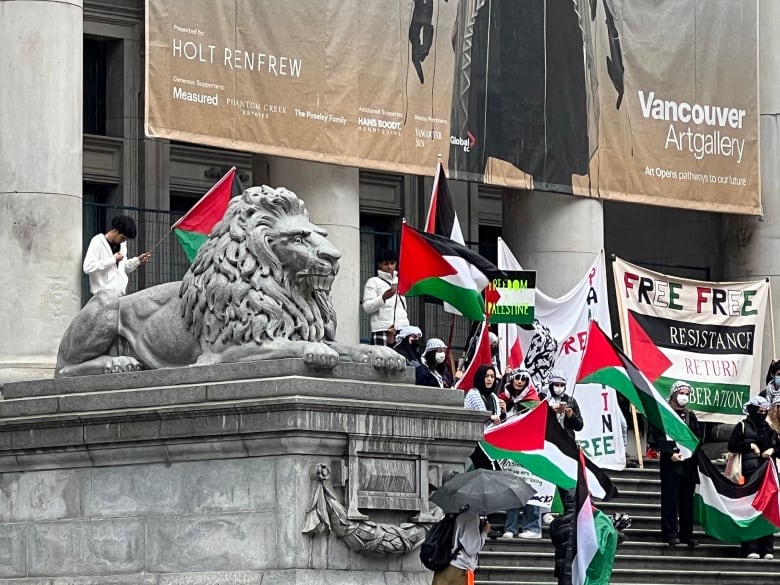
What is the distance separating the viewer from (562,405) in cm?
2486

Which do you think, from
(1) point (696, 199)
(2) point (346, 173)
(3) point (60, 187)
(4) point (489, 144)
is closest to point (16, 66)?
(3) point (60, 187)

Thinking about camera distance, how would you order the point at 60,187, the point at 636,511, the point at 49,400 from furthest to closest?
the point at 636,511 → the point at 60,187 → the point at 49,400

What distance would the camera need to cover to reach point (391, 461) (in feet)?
57.8

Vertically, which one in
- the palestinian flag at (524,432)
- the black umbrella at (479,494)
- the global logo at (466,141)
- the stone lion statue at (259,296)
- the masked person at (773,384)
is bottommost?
the black umbrella at (479,494)

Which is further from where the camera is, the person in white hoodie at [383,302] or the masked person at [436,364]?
the person in white hoodie at [383,302]

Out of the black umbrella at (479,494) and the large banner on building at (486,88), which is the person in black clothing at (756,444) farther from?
the black umbrella at (479,494)

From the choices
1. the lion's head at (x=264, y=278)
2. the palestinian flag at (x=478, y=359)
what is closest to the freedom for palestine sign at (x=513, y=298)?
the palestinian flag at (x=478, y=359)

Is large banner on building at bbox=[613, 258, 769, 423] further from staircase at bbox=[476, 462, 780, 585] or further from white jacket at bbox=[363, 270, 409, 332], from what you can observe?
white jacket at bbox=[363, 270, 409, 332]

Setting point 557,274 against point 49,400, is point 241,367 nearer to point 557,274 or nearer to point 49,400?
point 49,400

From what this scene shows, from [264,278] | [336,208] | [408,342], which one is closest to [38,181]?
[408,342]

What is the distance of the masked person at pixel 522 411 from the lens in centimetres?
2458

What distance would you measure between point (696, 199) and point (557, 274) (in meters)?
3.18

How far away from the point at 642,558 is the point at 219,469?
30.0 ft

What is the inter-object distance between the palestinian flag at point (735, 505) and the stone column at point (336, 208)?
4.51 meters
